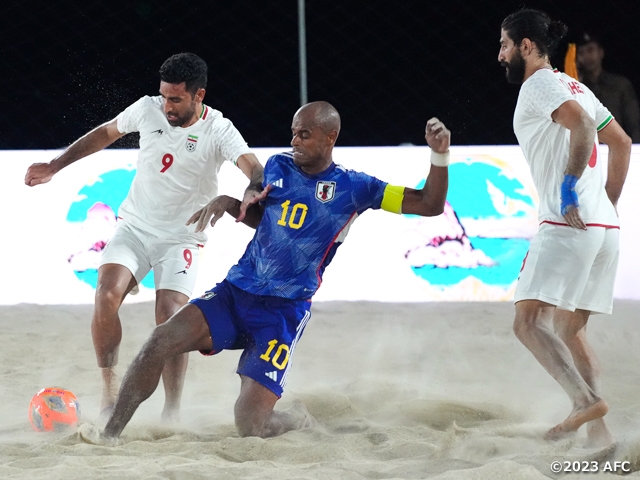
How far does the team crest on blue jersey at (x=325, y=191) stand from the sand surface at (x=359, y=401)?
1054 mm

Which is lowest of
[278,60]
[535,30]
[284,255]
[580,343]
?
[580,343]

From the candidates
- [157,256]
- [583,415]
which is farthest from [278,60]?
[583,415]

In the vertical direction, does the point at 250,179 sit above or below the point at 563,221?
above

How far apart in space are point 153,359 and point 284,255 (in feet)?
2.43

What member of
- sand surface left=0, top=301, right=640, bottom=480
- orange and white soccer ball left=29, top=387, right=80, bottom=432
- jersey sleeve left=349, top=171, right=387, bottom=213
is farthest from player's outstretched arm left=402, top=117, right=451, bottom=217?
orange and white soccer ball left=29, top=387, right=80, bottom=432

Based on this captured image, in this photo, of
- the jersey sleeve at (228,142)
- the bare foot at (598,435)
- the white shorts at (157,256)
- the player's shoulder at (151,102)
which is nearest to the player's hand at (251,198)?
the jersey sleeve at (228,142)

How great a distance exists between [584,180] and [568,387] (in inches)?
34.0

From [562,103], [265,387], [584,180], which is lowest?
[265,387]

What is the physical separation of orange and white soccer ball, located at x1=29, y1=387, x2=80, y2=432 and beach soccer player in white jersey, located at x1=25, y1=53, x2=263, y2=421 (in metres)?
0.27

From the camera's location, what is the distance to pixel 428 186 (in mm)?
3686

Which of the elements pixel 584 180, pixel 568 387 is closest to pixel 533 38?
pixel 584 180

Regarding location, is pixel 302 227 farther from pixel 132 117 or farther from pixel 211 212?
pixel 132 117

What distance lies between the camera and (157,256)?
4.27 m

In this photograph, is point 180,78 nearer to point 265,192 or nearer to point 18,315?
point 265,192
